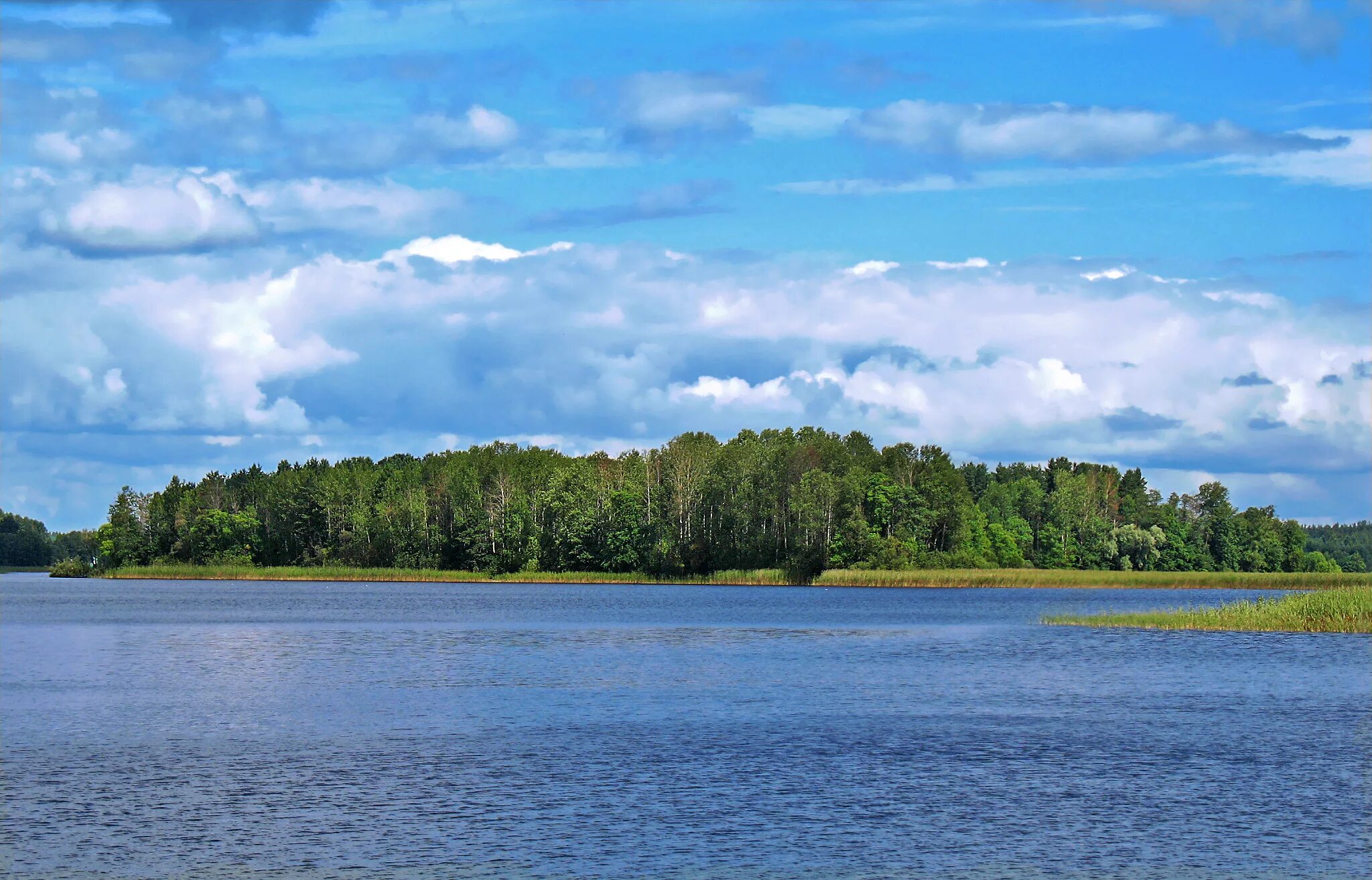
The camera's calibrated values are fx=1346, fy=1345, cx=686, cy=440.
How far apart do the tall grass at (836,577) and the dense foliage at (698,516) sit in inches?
79.7

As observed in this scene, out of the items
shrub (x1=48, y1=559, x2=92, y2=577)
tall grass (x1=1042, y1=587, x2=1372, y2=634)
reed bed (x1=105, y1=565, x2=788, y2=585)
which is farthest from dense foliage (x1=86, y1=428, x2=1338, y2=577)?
tall grass (x1=1042, y1=587, x2=1372, y2=634)

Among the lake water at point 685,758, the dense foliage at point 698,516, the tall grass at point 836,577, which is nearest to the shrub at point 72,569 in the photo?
the dense foliage at point 698,516

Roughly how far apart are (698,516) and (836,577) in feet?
66.6

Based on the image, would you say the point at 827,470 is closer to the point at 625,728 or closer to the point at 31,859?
the point at 625,728

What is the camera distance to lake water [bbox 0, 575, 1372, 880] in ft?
70.3

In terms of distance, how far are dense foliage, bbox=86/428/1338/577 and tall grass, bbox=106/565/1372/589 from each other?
2025 mm

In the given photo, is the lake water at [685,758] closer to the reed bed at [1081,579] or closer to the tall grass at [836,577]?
the reed bed at [1081,579]

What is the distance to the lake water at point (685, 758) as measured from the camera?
70.3 ft

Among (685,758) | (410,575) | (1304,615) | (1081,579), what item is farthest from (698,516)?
(685,758)

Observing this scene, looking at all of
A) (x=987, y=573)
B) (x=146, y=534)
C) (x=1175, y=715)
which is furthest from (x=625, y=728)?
(x=146, y=534)

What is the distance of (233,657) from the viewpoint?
5341cm

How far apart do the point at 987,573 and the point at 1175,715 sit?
8594cm

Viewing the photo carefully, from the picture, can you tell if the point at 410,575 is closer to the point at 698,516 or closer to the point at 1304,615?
the point at 698,516

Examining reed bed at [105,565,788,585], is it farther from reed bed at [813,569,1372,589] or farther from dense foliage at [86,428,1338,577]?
reed bed at [813,569,1372,589]
